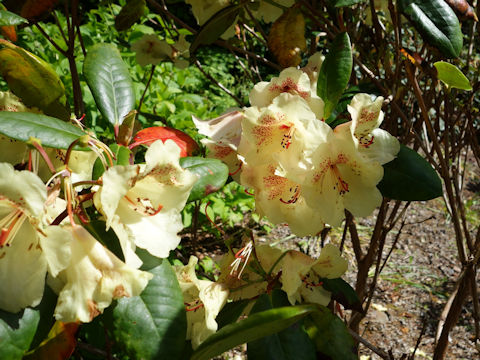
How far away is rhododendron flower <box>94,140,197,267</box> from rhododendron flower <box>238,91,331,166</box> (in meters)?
0.14

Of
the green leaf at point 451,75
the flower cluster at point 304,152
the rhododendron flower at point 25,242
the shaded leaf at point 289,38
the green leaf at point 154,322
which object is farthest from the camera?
the shaded leaf at point 289,38

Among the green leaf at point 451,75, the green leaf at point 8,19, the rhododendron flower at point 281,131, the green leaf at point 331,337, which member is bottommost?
the green leaf at point 331,337

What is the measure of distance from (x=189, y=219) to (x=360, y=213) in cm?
196

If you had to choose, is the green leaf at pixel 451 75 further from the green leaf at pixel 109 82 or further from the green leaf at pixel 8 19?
the green leaf at pixel 8 19

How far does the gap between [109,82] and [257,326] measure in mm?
563

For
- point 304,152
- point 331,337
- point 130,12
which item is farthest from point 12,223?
A: point 130,12

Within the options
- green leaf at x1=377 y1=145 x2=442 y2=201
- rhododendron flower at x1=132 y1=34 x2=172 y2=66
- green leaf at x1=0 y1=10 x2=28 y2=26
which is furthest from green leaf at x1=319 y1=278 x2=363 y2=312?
rhododendron flower at x1=132 y1=34 x2=172 y2=66

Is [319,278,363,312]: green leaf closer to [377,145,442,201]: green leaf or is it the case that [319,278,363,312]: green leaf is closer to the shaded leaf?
[377,145,442,201]: green leaf

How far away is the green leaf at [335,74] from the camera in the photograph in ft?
2.75

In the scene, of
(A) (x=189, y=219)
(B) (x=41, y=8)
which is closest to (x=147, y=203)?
(B) (x=41, y=8)

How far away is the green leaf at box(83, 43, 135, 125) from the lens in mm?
910

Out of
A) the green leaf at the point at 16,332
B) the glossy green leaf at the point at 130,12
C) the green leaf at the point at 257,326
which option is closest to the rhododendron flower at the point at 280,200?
the green leaf at the point at 257,326

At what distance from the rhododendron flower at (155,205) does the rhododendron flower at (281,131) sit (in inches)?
5.6

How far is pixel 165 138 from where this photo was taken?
87 centimetres
